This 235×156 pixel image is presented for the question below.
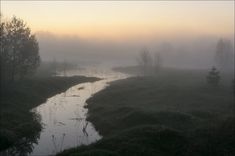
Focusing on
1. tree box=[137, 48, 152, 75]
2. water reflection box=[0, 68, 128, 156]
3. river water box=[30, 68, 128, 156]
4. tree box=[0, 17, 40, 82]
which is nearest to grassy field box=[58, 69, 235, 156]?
river water box=[30, 68, 128, 156]

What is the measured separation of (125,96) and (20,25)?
3031 cm

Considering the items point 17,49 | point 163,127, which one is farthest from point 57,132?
point 17,49

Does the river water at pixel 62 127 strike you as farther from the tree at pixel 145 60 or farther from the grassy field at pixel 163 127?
the tree at pixel 145 60

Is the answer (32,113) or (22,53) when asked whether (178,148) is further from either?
(22,53)

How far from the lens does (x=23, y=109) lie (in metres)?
55.6

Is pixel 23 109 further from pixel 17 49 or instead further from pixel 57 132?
pixel 17 49

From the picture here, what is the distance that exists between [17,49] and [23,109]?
27.3 meters

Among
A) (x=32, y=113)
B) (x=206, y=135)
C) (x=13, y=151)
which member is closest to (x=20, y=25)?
(x=32, y=113)

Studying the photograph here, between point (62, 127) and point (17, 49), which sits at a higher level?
Answer: point (17, 49)

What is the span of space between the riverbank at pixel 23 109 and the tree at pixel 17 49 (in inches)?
150

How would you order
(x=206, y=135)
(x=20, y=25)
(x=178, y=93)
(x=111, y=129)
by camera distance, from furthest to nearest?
(x=20, y=25)
(x=178, y=93)
(x=111, y=129)
(x=206, y=135)

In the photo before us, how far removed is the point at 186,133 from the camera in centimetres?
3744

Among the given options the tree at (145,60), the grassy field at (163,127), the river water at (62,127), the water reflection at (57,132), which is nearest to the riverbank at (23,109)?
the water reflection at (57,132)

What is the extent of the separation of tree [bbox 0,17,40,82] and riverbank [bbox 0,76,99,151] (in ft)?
12.5
